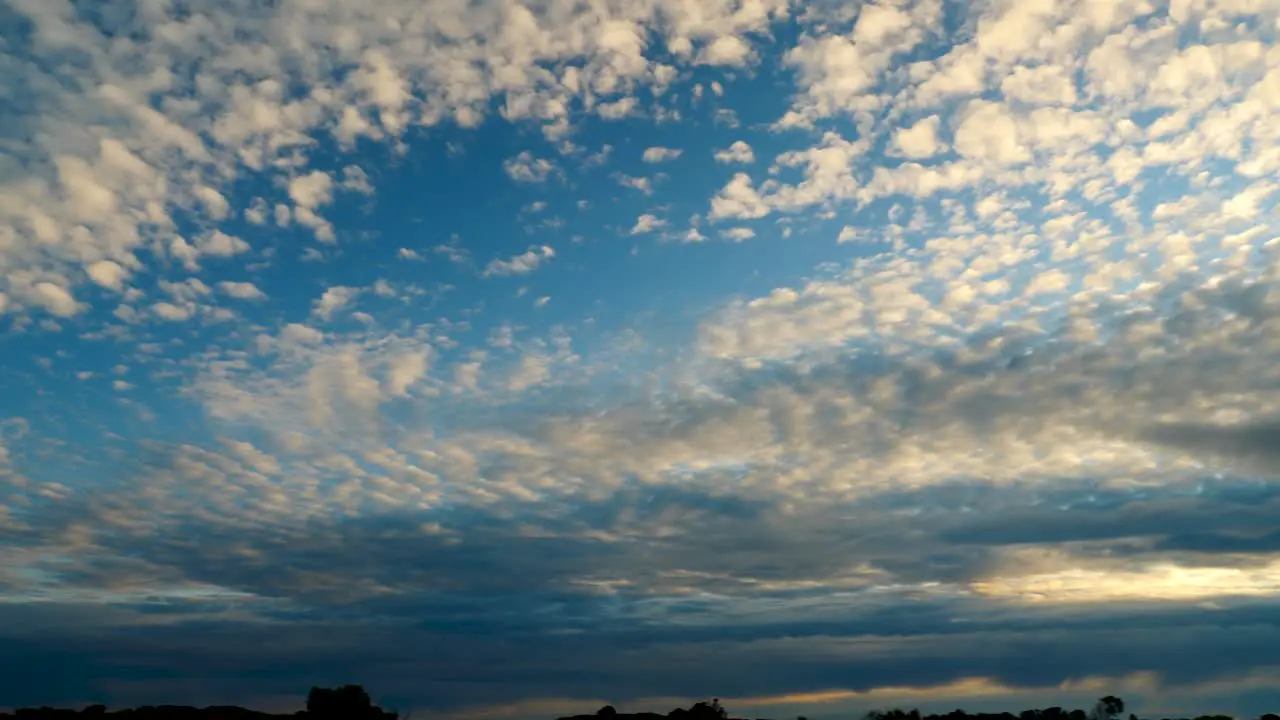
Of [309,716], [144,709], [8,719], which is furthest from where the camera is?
[309,716]

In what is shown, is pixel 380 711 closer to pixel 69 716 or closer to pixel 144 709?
pixel 144 709

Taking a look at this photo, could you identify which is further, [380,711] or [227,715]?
[380,711]

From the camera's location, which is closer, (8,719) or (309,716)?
(8,719)

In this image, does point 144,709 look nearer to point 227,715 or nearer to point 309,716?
point 227,715

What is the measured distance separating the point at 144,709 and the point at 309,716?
23.0 m

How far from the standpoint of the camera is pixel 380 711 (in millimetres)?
154250

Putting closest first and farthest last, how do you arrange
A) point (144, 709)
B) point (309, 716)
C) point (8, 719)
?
point (8, 719) → point (144, 709) → point (309, 716)

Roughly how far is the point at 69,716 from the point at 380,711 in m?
43.2

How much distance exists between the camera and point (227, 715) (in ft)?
468

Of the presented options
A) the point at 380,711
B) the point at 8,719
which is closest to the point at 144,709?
the point at 8,719

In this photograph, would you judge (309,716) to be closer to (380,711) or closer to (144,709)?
(380,711)

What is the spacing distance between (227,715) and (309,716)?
1220 centimetres

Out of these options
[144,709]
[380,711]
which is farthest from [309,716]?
[144,709]

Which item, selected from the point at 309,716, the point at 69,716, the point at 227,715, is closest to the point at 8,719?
the point at 69,716
